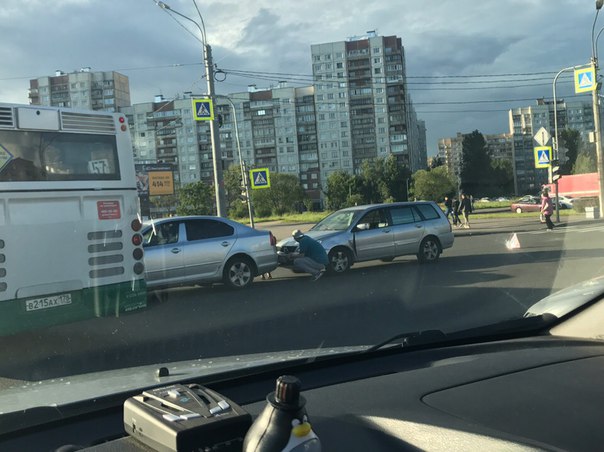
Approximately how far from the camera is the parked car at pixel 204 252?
10.3m

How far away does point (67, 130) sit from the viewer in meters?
7.46

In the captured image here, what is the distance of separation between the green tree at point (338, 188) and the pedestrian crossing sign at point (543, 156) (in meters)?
4.18

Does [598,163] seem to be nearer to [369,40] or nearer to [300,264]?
[369,40]

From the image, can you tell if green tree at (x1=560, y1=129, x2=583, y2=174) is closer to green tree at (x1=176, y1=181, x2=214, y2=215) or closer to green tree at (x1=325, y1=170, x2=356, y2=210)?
green tree at (x1=325, y1=170, x2=356, y2=210)

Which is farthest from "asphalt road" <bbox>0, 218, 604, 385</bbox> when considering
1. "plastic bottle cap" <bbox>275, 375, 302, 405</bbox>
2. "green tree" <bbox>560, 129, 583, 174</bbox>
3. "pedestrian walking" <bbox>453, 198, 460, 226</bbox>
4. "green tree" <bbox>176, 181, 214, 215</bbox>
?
"pedestrian walking" <bbox>453, 198, 460, 226</bbox>

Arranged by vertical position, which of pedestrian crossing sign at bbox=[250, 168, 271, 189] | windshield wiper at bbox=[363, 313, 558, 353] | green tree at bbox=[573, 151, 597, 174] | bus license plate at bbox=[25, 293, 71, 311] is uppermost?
pedestrian crossing sign at bbox=[250, 168, 271, 189]

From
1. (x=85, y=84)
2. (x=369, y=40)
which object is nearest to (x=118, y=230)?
(x=85, y=84)

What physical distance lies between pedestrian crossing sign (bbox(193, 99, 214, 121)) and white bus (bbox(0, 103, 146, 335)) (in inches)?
86.4

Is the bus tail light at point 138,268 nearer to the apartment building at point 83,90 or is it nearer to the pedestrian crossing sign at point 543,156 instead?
the apartment building at point 83,90

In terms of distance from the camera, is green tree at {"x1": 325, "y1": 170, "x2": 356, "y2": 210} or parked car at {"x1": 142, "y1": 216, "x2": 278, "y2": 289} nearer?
parked car at {"x1": 142, "y1": 216, "x2": 278, "y2": 289}

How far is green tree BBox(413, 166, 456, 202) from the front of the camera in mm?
12155

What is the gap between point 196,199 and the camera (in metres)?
10.7

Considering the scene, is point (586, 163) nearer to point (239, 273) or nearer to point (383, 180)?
point (383, 180)

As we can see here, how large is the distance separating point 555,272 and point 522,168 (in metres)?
2.64
